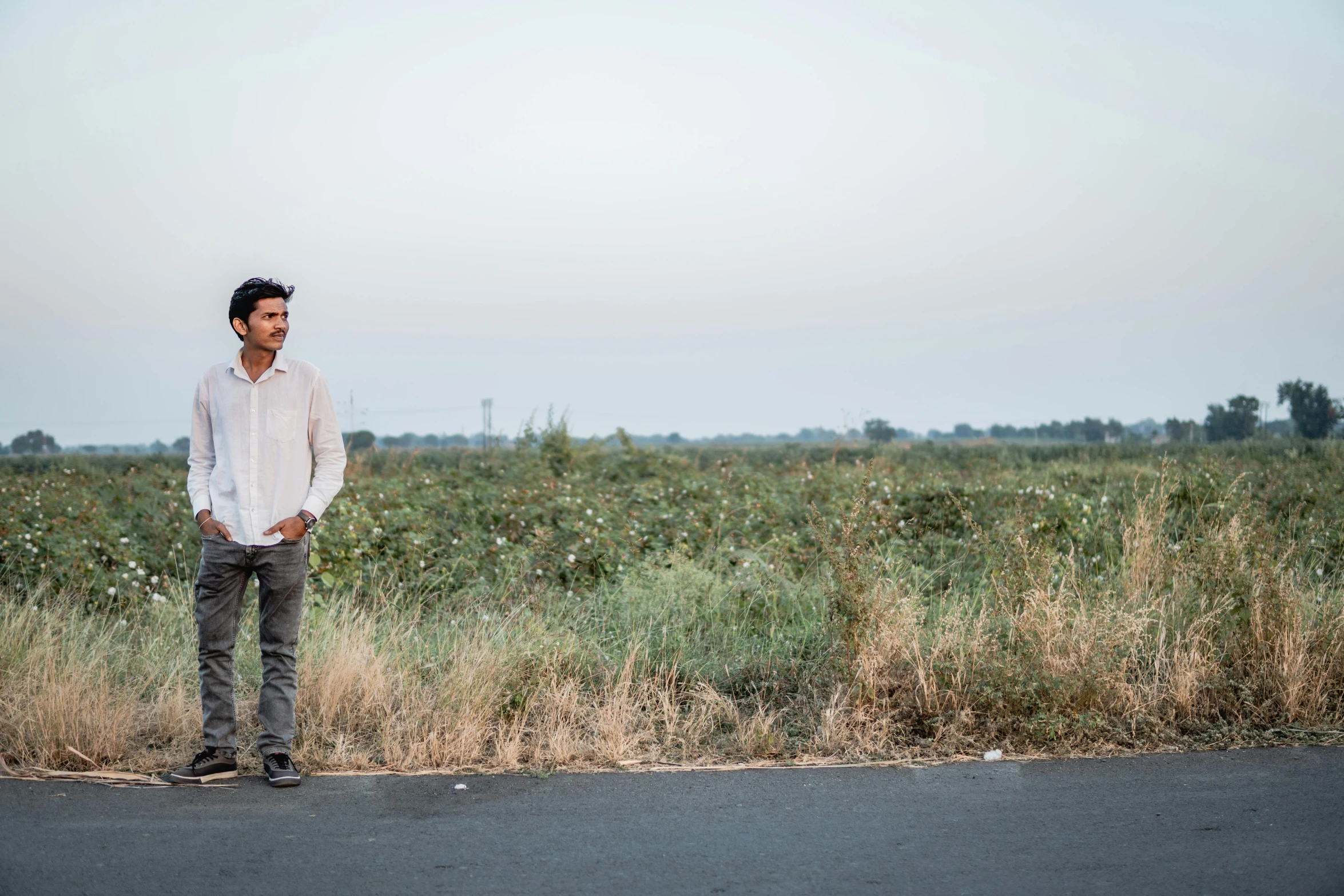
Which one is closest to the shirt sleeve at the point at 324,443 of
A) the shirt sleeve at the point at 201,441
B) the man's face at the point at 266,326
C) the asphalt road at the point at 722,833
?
the man's face at the point at 266,326

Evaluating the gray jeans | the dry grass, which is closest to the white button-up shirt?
the gray jeans

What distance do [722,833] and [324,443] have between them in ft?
8.18

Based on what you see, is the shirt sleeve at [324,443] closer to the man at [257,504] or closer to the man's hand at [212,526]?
the man at [257,504]

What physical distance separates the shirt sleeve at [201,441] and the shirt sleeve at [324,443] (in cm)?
45

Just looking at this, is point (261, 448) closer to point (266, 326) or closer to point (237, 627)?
point (266, 326)

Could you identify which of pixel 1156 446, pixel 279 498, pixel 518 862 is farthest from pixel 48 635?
pixel 1156 446

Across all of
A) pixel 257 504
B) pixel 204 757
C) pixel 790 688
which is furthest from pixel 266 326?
pixel 790 688

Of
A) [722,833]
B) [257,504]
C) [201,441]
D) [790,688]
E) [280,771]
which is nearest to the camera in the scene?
[722,833]

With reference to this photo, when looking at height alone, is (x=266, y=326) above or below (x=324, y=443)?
above

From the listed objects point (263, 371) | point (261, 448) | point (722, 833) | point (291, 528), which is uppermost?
point (263, 371)

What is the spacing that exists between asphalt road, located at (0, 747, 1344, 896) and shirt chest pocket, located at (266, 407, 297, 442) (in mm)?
1549

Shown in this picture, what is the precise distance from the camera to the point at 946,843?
3543mm

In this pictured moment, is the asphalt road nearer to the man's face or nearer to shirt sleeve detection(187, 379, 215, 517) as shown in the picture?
shirt sleeve detection(187, 379, 215, 517)

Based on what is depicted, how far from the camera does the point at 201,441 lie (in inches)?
175
